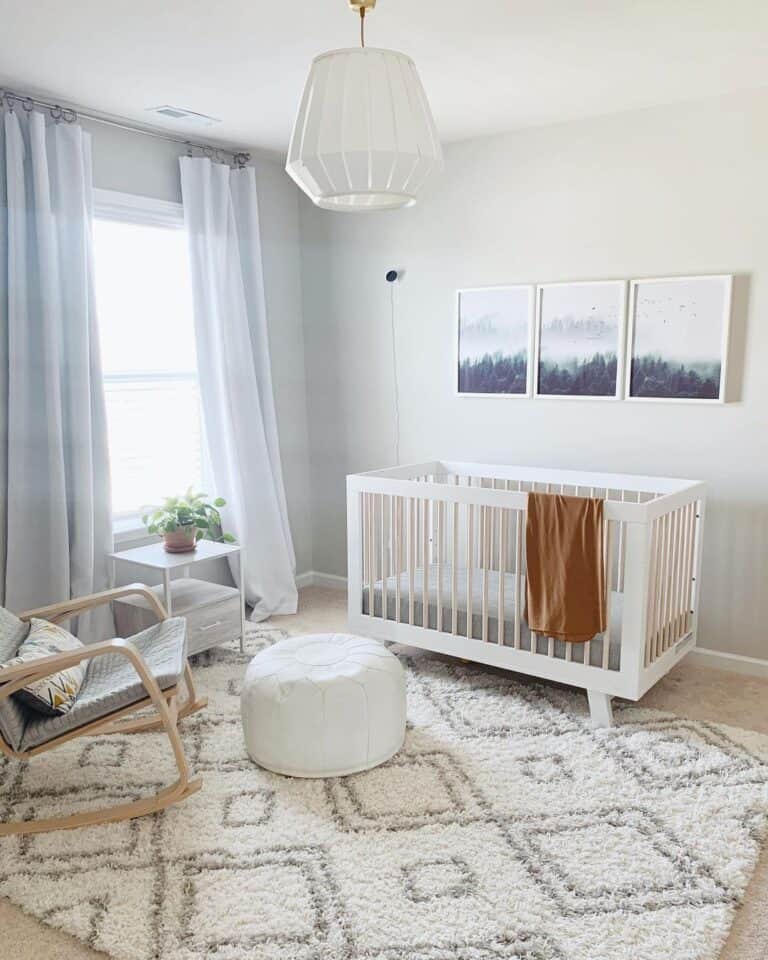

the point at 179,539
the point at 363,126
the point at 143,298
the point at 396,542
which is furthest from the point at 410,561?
the point at 363,126

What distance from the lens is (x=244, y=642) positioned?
3914 mm

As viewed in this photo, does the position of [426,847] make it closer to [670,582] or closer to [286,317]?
[670,582]

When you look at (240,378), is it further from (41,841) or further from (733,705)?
(733,705)

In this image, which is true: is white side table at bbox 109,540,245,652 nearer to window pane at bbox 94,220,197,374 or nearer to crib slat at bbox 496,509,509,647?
window pane at bbox 94,220,197,374

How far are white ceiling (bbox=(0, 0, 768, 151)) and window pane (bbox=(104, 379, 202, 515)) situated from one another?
4.01 ft

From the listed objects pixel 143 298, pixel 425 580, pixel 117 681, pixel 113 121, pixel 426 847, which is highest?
pixel 113 121

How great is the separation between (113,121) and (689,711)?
337 cm

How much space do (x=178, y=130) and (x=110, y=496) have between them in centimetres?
170

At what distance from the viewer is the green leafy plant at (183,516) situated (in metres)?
3.69

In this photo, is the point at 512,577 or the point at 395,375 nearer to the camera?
the point at 512,577

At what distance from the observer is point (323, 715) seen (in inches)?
103

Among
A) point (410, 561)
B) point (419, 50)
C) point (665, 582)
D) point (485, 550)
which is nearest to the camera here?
point (419, 50)

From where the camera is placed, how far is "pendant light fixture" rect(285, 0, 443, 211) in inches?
73.0

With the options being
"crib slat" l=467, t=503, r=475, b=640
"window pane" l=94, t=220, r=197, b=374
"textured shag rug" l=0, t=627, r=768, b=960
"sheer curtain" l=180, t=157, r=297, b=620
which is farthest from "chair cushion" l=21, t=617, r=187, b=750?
"window pane" l=94, t=220, r=197, b=374
